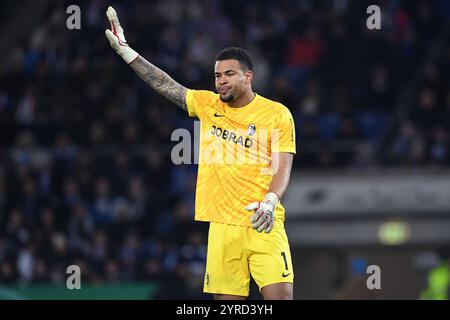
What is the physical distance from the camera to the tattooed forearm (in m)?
8.40

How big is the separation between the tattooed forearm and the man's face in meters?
0.52

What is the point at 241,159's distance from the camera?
8117 mm

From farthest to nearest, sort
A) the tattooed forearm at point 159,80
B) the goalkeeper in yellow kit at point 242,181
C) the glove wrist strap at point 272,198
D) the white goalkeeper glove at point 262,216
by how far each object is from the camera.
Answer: the tattooed forearm at point 159,80 < the goalkeeper in yellow kit at point 242,181 < the glove wrist strap at point 272,198 < the white goalkeeper glove at point 262,216

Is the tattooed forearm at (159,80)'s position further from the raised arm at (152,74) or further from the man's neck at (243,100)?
the man's neck at (243,100)

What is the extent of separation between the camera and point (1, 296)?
14.5 metres

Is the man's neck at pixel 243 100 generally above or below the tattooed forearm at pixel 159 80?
below

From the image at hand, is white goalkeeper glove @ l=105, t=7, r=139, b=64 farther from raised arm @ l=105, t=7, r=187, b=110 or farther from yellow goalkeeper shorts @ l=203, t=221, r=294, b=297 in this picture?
yellow goalkeeper shorts @ l=203, t=221, r=294, b=297

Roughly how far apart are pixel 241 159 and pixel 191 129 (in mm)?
9964

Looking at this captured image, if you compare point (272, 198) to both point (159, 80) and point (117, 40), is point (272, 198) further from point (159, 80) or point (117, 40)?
point (117, 40)

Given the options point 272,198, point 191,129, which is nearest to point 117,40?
point 272,198

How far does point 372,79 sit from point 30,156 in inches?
235

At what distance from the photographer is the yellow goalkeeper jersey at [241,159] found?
8.06 meters

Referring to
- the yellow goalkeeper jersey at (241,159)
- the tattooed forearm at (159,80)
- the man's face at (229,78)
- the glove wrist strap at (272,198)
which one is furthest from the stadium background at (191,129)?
the glove wrist strap at (272,198)
